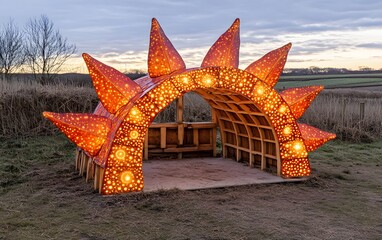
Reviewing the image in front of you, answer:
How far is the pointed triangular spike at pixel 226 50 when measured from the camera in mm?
7551

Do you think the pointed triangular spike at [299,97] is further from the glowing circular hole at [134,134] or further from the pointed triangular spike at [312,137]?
the glowing circular hole at [134,134]

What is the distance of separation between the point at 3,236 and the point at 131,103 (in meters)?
2.55

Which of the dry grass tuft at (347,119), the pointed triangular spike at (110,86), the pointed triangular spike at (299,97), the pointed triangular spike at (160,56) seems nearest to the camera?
the pointed triangular spike at (110,86)

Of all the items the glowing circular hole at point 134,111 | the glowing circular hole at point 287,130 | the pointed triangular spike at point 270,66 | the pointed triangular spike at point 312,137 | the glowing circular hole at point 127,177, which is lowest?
the glowing circular hole at point 127,177

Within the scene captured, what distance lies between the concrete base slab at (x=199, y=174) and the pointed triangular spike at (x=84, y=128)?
1021 millimetres

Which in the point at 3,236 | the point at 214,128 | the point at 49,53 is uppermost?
the point at 49,53

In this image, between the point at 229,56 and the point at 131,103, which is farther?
the point at 229,56

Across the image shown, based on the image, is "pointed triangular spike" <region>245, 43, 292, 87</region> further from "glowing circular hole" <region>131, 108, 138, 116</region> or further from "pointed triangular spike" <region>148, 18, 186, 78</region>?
"glowing circular hole" <region>131, 108, 138, 116</region>

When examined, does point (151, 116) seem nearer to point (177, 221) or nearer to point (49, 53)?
point (177, 221)

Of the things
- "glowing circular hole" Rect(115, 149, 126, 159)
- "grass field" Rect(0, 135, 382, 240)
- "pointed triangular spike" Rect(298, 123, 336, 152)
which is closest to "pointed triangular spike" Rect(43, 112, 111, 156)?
"glowing circular hole" Rect(115, 149, 126, 159)

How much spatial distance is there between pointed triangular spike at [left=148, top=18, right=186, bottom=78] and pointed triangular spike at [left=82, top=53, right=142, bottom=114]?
1.51 ft

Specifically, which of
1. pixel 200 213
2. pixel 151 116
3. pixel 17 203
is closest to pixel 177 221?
pixel 200 213

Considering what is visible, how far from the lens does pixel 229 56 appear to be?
761 cm

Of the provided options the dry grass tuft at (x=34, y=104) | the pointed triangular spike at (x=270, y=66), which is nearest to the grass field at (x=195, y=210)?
the pointed triangular spike at (x=270, y=66)
